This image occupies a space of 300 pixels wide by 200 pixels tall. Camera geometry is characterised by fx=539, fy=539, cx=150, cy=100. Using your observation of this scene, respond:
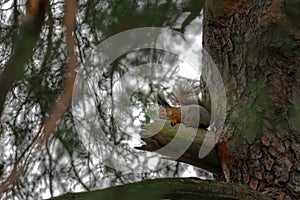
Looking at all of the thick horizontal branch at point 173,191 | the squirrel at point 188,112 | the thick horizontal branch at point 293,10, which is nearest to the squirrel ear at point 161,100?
the squirrel at point 188,112

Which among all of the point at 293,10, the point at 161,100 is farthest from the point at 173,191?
the point at 161,100

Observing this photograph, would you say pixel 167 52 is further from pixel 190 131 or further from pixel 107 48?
pixel 190 131

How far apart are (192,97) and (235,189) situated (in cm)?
58

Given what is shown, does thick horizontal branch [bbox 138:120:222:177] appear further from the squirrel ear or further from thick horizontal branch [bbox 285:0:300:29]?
thick horizontal branch [bbox 285:0:300:29]

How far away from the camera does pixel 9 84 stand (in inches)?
19.0

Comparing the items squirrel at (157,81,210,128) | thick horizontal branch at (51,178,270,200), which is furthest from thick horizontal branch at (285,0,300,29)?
thick horizontal branch at (51,178,270,200)

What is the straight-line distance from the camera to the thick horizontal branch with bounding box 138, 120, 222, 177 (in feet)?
4.33

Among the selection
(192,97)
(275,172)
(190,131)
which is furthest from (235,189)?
(192,97)

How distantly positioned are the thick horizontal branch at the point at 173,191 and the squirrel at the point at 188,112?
489 mm

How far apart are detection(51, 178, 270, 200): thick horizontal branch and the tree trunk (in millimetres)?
285

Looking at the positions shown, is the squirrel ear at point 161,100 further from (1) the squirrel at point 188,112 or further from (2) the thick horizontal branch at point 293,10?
(2) the thick horizontal branch at point 293,10

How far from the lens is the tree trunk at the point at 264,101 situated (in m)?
1.18

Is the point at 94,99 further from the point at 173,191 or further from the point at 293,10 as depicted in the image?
the point at 173,191

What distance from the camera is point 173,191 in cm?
74
